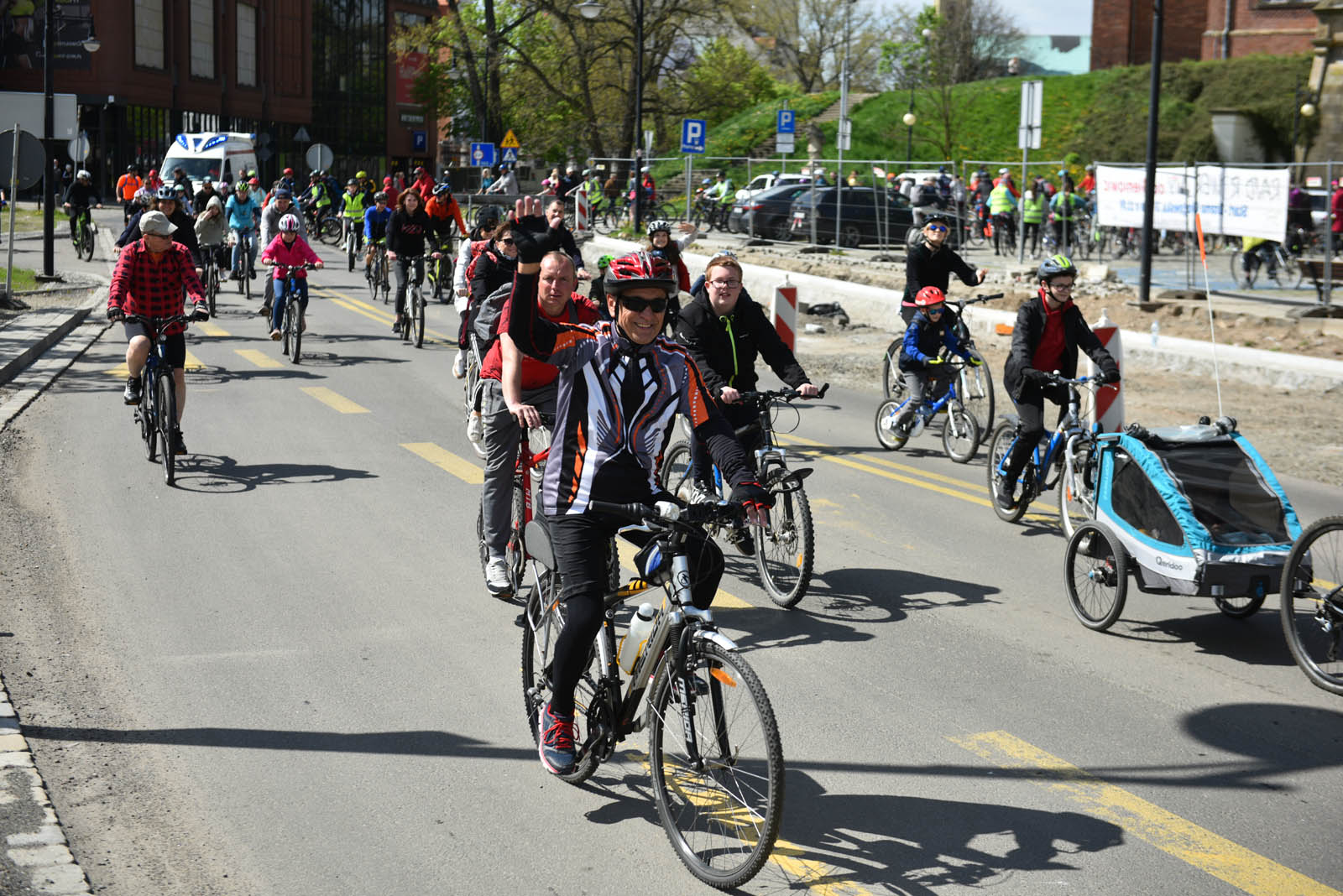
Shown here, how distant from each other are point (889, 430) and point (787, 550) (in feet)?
A: 16.7

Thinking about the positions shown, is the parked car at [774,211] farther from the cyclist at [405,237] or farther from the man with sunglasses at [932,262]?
the man with sunglasses at [932,262]

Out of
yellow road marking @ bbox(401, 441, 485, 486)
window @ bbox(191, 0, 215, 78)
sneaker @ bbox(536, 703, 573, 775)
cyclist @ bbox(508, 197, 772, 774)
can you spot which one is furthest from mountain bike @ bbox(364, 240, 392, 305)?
window @ bbox(191, 0, 215, 78)

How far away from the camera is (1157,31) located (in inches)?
813

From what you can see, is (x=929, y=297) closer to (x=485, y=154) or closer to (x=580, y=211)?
(x=580, y=211)

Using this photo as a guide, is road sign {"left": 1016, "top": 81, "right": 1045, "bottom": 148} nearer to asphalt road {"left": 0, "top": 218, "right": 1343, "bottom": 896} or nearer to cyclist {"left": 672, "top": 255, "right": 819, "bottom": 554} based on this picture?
asphalt road {"left": 0, "top": 218, "right": 1343, "bottom": 896}

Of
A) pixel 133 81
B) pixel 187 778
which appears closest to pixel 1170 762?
pixel 187 778

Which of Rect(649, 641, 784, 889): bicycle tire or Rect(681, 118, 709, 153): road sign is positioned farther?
Rect(681, 118, 709, 153): road sign

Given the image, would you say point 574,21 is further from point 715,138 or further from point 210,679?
point 210,679

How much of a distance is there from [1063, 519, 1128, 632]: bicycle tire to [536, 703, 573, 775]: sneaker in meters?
3.37

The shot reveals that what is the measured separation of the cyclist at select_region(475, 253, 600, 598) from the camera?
23.6 ft

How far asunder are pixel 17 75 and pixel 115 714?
6558cm

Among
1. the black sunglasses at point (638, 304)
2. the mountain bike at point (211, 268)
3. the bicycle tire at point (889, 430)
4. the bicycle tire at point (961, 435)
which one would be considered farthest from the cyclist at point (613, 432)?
the mountain bike at point (211, 268)

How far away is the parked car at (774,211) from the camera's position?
33.8 m

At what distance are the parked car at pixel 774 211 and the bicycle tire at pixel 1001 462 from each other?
2337 cm
